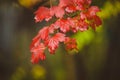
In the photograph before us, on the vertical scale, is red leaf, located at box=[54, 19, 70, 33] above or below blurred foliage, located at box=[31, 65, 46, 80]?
above

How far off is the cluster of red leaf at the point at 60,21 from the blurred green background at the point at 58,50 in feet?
0.84

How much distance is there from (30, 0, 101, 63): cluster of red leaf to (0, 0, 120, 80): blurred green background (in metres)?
0.26

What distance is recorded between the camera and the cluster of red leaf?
185 cm

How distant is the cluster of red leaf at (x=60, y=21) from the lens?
6.07 ft

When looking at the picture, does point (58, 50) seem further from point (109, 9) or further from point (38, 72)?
point (109, 9)

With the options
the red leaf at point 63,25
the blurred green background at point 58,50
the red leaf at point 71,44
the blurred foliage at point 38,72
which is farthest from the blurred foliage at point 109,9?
the blurred foliage at point 38,72

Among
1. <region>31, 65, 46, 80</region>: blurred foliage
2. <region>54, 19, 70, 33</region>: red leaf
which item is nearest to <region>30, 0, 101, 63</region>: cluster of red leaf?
<region>54, 19, 70, 33</region>: red leaf

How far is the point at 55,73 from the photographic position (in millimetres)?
2246

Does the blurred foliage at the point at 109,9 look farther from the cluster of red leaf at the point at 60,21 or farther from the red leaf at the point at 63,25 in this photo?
the red leaf at the point at 63,25

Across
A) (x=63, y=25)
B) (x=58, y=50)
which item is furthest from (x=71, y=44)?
(x=63, y=25)

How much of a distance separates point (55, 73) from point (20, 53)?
1.27ft

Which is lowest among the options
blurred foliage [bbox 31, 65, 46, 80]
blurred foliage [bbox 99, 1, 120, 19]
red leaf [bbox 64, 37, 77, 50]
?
blurred foliage [bbox 31, 65, 46, 80]

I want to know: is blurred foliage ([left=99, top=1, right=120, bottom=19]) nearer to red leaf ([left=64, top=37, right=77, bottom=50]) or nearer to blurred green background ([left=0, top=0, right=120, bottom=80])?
blurred green background ([left=0, top=0, right=120, bottom=80])

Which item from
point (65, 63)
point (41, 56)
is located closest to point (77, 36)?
point (65, 63)
